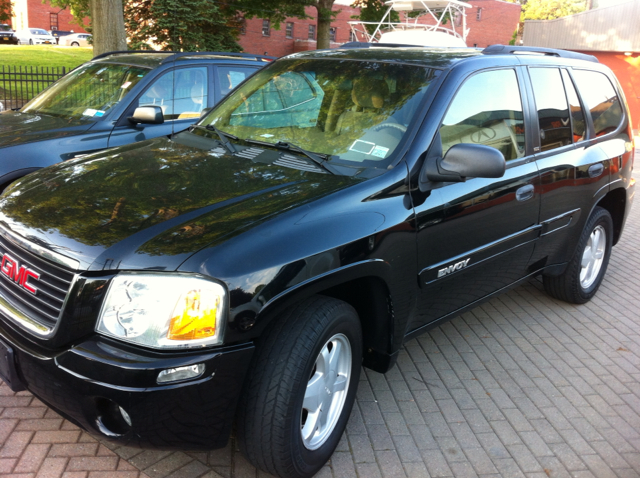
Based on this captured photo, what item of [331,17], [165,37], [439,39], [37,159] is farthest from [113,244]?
[331,17]

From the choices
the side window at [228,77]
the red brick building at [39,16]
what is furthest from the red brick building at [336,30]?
the side window at [228,77]

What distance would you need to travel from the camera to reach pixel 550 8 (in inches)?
3361

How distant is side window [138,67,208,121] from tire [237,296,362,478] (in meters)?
4.18

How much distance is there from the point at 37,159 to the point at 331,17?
2347 cm

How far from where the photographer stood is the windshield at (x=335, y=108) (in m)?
3.23

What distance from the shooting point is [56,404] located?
95.2 inches

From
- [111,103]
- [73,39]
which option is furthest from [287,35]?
[111,103]

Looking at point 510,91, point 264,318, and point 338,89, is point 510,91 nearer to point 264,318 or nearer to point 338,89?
point 338,89

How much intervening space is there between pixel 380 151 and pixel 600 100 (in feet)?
8.62

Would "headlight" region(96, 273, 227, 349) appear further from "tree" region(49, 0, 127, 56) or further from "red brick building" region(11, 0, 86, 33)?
"red brick building" region(11, 0, 86, 33)

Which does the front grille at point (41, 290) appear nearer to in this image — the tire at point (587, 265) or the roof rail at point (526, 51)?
the roof rail at point (526, 51)

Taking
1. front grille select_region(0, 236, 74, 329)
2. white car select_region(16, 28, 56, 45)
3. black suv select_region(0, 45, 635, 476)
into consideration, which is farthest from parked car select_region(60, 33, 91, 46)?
front grille select_region(0, 236, 74, 329)

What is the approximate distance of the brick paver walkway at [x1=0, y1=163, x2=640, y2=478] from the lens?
2.89 meters

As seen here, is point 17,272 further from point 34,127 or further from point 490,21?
point 490,21
